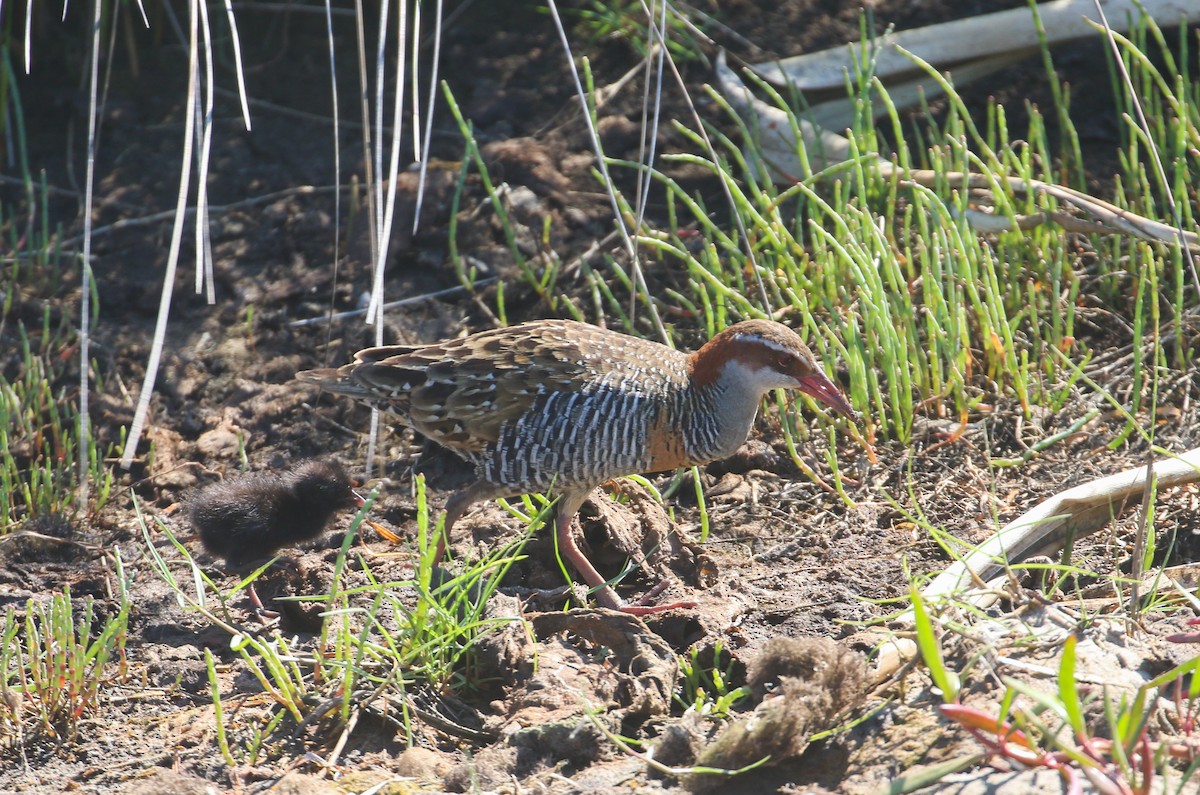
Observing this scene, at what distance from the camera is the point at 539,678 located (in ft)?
11.4

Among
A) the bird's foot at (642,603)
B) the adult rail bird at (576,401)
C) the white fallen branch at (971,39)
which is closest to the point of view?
the bird's foot at (642,603)

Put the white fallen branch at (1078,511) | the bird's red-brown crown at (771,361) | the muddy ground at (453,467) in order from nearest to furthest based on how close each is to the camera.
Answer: the muddy ground at (453,467) → the white fallen branch at (1078,511) → the bird's red-brown crown at (771,361)

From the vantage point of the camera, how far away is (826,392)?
4285mm

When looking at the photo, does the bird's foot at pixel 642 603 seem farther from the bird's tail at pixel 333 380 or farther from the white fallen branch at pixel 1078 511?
the bird's tail at pixel 333 380

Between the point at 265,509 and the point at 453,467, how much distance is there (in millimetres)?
1008

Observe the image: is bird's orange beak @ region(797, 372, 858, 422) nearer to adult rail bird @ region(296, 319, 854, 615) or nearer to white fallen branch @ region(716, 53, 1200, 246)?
adult rail bird @ region(296, 319, 854, 615)

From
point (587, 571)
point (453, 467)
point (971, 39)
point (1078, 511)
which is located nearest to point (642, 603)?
point (587, 571)

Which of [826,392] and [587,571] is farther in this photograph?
[826,392]

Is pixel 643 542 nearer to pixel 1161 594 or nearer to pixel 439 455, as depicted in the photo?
pixel 439 455

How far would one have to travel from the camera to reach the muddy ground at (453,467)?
3229 mm

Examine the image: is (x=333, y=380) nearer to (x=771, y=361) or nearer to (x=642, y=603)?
(x=642, y=603)

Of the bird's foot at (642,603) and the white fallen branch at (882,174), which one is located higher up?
the white fallen branch at (882,174)

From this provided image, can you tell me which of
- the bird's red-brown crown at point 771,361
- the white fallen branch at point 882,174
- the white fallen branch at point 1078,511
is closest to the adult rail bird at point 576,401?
the bird's red-brown crown at point 771,361

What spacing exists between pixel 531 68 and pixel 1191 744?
4.83 metres
